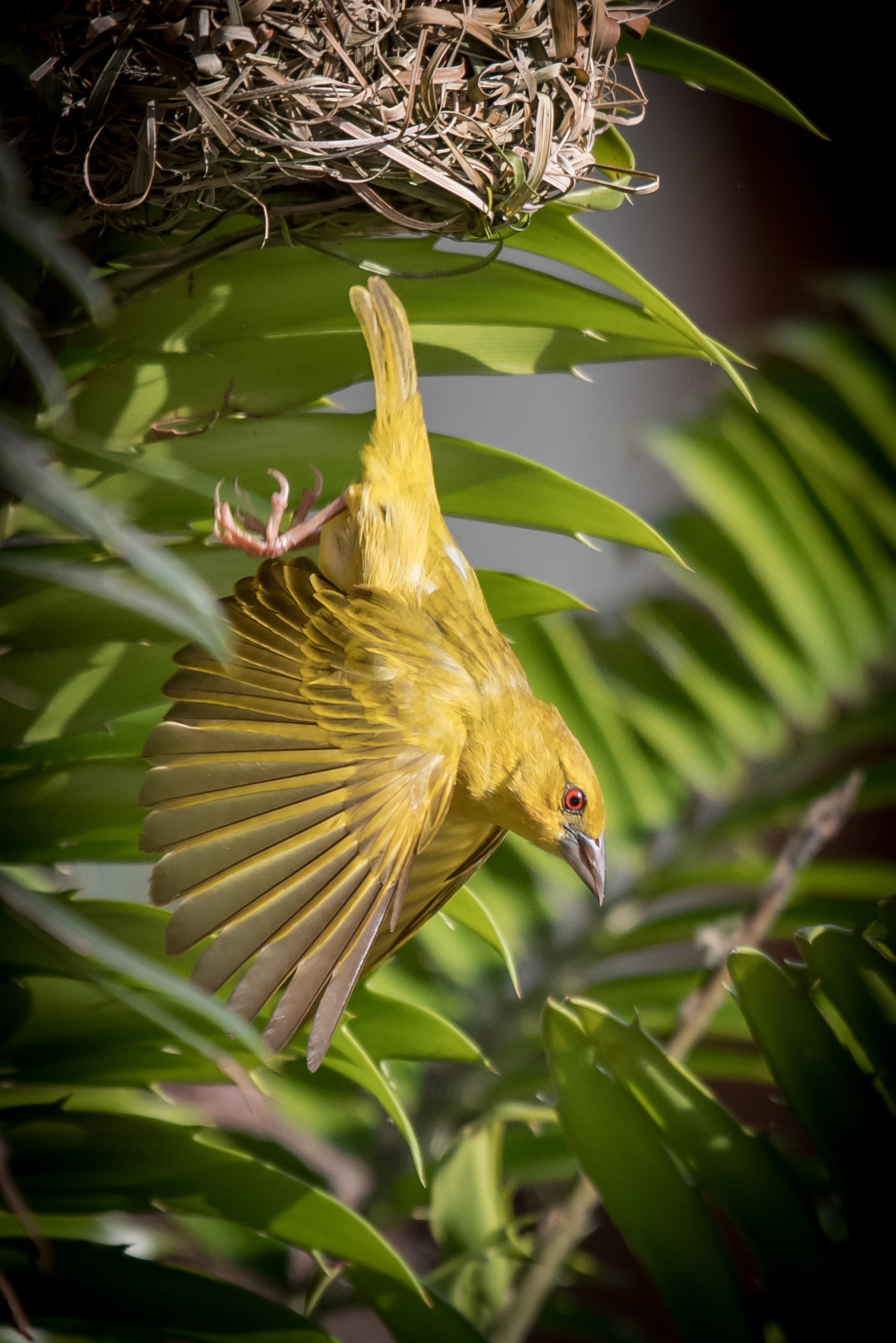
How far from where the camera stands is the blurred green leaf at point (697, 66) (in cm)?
50

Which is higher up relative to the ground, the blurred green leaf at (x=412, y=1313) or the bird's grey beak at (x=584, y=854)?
the bird's grey beak at (x=584, y=854)

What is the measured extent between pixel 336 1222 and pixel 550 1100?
1.23 ft

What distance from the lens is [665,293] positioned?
1.04m

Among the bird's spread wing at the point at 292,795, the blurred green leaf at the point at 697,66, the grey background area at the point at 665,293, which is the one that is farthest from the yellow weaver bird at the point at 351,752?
the grey background area at the point at 665,293

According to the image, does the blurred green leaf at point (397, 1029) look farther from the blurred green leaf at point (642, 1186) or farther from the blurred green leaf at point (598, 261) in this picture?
the blurred green leaf at point (598, 261)

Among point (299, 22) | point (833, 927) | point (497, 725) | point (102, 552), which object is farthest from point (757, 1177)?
point (299, 22)

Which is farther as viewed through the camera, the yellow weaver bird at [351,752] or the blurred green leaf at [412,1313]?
the blurred green leaf at [412,1313]

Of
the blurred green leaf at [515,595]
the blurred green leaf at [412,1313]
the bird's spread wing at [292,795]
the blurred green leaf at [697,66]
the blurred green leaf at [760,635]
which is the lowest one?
the blurred green leaf at [412,1313]

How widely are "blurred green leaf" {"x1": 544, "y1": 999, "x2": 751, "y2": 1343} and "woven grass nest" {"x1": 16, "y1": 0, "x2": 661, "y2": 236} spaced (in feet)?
1.45

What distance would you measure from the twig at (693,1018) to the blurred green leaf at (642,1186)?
2.7 inches

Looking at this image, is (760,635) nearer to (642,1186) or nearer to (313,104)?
(642,1186)

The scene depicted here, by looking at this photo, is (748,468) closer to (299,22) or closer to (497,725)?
(497,725)

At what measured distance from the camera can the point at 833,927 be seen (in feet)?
1.77

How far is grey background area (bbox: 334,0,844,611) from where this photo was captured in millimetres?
944
